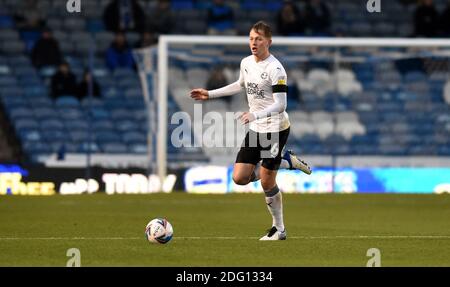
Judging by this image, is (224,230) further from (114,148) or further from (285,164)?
(114,148)

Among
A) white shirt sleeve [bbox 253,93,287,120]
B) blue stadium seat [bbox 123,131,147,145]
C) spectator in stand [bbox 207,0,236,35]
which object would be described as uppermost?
spectator in stand [bbox 207,0,236,35]

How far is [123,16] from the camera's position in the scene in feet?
91.9

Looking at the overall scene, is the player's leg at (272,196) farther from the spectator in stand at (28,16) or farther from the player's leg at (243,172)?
the spectator in stand at (28,16)

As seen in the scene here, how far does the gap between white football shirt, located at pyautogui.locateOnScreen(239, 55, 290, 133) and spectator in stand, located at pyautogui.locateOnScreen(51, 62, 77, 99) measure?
13.2 meters

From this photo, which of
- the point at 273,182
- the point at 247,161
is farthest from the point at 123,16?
the point at 273,182

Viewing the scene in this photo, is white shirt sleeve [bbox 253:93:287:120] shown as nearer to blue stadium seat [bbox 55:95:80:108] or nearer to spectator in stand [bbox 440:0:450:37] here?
blue stadium seat [bbox 55:95:80:108]

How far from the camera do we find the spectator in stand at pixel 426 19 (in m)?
28.3

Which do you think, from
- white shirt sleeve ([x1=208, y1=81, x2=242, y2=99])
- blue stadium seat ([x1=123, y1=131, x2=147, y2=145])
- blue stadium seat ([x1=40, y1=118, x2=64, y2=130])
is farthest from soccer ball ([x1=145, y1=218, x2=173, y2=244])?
blue stadium seat ([x1=40, y1=118, x2=64, y2=130])

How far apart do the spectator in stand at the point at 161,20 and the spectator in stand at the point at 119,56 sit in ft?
3.50

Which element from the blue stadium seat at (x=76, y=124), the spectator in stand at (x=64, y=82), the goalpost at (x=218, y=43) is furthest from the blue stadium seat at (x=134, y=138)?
the spectator in stand at (x=64, y=82)

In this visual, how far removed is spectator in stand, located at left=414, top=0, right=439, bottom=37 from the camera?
92.8 ft
